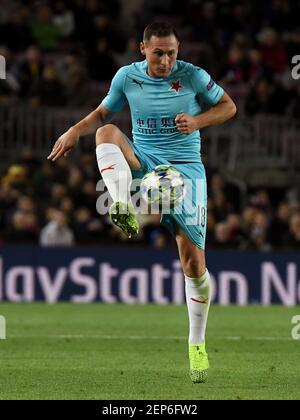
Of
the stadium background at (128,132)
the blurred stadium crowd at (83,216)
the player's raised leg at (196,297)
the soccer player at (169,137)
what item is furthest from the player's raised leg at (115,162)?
the blurred stadium crowd at (83,216)

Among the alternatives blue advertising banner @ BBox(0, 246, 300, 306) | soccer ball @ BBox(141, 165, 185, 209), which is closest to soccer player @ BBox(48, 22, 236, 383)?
soccer ball @ BBox(141, 165, 185, 209)

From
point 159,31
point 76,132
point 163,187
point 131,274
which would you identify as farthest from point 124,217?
point 131,274

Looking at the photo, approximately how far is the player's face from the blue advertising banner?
9.06 meters

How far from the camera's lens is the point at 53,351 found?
11492mm

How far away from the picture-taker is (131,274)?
18.1 meters

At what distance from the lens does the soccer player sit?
9.12 metres

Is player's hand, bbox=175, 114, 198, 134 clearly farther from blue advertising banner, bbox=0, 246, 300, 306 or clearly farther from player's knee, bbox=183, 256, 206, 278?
blue advertising banner, bbox=0, 246, 300, 306

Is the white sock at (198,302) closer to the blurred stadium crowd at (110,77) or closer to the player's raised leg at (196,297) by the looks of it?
the player's raised leg at (196,297)

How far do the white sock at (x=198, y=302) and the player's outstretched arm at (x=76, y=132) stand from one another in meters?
1.39

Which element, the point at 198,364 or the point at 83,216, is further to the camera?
the point at 83,216

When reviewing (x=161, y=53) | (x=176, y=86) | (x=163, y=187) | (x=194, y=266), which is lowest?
(x=194, y=266)

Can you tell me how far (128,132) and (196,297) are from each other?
11.6 metres

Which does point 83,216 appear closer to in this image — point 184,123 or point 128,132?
point 128,132

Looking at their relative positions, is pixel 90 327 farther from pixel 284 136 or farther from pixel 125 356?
pixel 284 136
